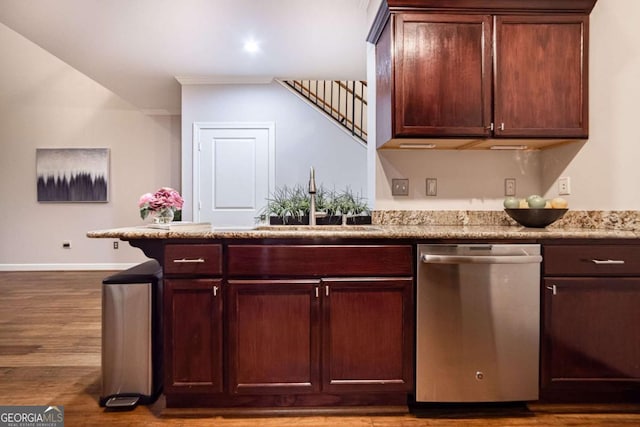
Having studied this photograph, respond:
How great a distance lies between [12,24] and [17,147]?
3.28 m

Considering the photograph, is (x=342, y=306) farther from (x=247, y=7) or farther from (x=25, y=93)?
(x=25, y=93)

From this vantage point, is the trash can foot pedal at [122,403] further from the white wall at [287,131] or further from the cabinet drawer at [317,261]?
the white wall at [287,131]

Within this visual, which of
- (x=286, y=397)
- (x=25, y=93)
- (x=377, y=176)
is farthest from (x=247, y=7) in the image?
(x=25, y=93)

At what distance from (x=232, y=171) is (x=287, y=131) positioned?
837mm

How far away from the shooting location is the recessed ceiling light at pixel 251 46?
3.43m

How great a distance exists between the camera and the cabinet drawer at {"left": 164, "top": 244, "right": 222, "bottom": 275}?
1794 millimetres

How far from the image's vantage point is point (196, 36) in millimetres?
3303

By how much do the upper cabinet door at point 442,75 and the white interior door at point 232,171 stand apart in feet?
8.99

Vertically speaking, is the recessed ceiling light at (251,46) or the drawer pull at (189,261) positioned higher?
the recessed ceiling light at (251,46)

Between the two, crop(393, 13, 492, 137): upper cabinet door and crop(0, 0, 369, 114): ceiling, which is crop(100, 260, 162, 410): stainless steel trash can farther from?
crop(0, 0, 369, 114): ceiling

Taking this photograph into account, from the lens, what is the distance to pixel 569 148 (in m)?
2.29

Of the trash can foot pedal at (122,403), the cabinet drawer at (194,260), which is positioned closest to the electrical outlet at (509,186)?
the cabinet drawer at (194,260)

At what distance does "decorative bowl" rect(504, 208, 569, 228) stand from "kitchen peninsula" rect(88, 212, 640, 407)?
0.27 m

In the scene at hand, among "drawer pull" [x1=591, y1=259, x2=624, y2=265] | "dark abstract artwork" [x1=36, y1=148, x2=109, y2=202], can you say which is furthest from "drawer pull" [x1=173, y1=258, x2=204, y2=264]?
"dark abstract artwork" [x1=36, y1=148, x2=109, y2=202]
